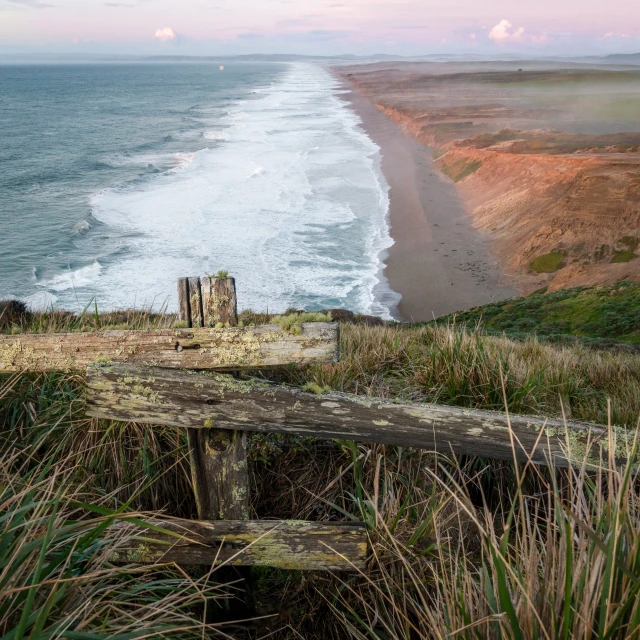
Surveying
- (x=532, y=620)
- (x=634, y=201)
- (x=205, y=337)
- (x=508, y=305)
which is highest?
(x=205, y=337)

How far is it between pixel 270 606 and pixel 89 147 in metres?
55.7

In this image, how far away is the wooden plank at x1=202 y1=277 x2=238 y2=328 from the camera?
286cm

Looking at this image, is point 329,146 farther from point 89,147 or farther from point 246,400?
point 246,400

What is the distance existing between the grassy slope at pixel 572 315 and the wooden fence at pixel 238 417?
1106 cm

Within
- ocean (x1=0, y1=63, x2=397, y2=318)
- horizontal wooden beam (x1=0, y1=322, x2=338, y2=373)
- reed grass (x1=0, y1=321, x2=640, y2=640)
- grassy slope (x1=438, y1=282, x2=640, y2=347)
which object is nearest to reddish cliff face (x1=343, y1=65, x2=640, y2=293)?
grassy slope (x1=438, y1=282, x2=640, y2=347)

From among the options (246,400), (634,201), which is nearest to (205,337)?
(246,400)

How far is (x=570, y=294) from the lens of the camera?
66.6 ft

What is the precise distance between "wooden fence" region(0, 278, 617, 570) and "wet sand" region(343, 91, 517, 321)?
575 inches

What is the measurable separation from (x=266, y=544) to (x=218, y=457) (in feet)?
1.61

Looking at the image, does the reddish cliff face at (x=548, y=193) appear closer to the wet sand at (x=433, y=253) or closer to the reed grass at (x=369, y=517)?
the wet sand at (x=433, y=253)

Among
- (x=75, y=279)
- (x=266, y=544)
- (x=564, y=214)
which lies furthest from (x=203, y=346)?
(x=564, y=214)

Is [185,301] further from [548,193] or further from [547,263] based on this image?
[548,193]

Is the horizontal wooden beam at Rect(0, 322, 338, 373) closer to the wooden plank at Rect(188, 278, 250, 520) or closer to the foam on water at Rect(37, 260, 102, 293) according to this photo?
the wooden plank at Rect(188, 278, 250, 520)

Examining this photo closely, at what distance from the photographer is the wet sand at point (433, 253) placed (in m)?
24.1
